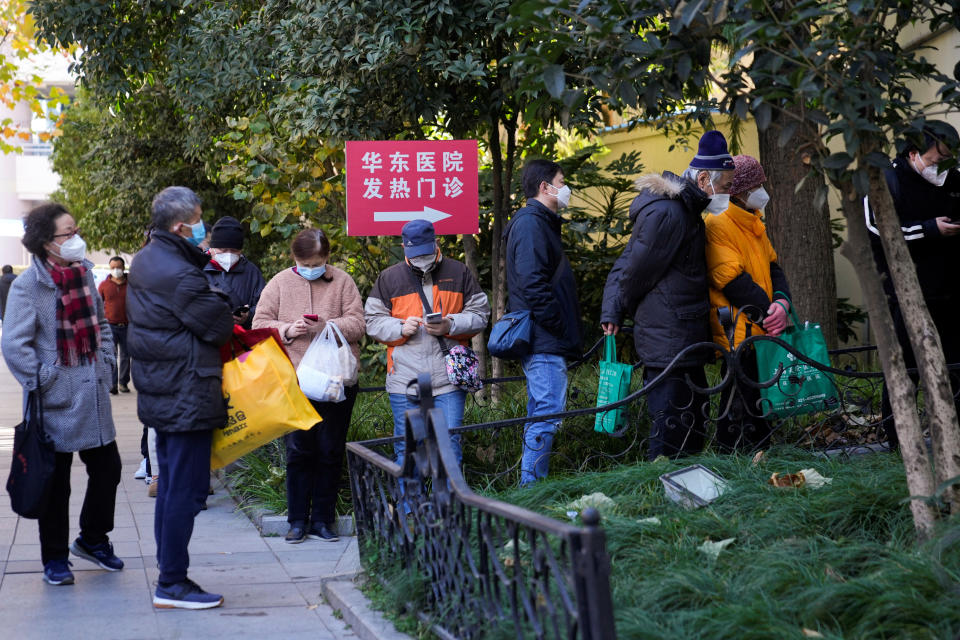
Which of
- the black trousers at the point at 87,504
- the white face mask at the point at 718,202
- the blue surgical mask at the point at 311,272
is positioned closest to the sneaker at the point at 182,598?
the black trousers at the point at 87,504

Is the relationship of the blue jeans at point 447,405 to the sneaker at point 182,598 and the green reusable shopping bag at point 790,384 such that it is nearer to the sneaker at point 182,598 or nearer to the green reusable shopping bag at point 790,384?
the sneaker at point 182,598

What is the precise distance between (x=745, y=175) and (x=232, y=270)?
3.37m

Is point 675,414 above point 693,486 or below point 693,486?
above

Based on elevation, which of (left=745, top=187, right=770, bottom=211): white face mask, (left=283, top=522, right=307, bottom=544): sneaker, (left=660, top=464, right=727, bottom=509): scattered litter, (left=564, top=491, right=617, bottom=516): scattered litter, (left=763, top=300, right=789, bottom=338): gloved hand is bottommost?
(left=283, top=522, right=307, bottom=544): sneaker

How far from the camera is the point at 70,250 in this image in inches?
210

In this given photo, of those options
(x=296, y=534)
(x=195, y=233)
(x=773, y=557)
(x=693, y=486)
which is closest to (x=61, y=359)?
(x=195, y=233)

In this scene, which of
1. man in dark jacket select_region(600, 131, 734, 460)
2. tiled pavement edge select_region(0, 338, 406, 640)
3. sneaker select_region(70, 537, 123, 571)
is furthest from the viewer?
man in dark jacket select_region(600, 131, 734, 460)

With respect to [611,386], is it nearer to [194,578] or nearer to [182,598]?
[194,578]

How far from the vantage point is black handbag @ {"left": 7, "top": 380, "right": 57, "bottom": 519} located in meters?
5.21

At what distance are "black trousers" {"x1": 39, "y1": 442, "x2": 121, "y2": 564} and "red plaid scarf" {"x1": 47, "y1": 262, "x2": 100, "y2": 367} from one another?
0.49 metres

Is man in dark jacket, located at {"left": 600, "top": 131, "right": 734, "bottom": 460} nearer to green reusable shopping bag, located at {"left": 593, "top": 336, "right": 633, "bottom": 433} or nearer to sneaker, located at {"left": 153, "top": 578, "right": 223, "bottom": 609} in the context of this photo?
green reusable shopping bag, located at {"left": 593, "top": 336, "right": 633, "bottom": 433}

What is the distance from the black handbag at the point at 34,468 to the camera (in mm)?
5207

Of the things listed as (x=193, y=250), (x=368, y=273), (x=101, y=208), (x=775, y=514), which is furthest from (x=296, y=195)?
(x=101, y=208)

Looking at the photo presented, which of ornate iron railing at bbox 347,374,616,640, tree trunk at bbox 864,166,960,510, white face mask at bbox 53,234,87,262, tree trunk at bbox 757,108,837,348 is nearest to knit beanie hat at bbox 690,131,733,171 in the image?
tree trunk at bbox 864,166,960,510
